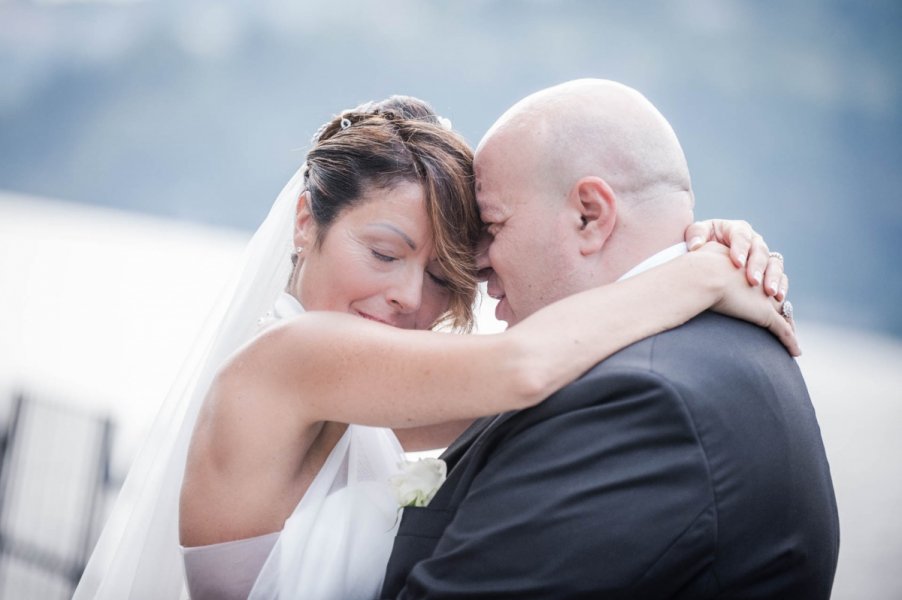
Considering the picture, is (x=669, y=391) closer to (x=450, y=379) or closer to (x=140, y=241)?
(x=450, y=379)

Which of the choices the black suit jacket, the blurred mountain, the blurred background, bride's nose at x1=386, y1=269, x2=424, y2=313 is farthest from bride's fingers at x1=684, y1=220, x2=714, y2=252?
the blurred mountain

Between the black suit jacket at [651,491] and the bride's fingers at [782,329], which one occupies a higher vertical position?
the bride's fingers at [782,329]

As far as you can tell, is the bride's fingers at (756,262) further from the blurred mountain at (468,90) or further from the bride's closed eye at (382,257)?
the blurred mountain at (468,90)

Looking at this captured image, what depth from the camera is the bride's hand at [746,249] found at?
216 centimetres

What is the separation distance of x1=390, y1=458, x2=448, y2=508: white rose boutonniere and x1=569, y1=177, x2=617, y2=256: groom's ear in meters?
0.68

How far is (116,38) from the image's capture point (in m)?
21.8

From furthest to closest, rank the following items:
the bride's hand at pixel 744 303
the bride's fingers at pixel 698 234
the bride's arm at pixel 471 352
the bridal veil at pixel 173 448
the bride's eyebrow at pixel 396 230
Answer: the bridal veil at pixel 173 448
the bride's eyebrow at pixel 396 230
the bride's fingers at pixel 698 234
the bride's hand at pixel 744 303
the bride's arm at pixel 471 352

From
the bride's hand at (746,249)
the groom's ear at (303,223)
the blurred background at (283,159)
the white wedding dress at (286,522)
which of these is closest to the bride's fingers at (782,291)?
the bride's hand at (746,249)

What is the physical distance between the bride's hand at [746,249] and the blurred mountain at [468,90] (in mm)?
15154

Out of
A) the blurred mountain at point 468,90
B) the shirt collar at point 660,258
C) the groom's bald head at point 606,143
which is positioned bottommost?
the shirt collar at point 660,258

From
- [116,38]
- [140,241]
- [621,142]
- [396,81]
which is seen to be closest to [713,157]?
[396,81]

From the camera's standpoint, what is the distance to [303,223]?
2715 millimetres

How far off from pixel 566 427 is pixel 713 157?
16238 mm

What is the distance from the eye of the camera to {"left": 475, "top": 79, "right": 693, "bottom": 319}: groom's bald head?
7.56 feet
